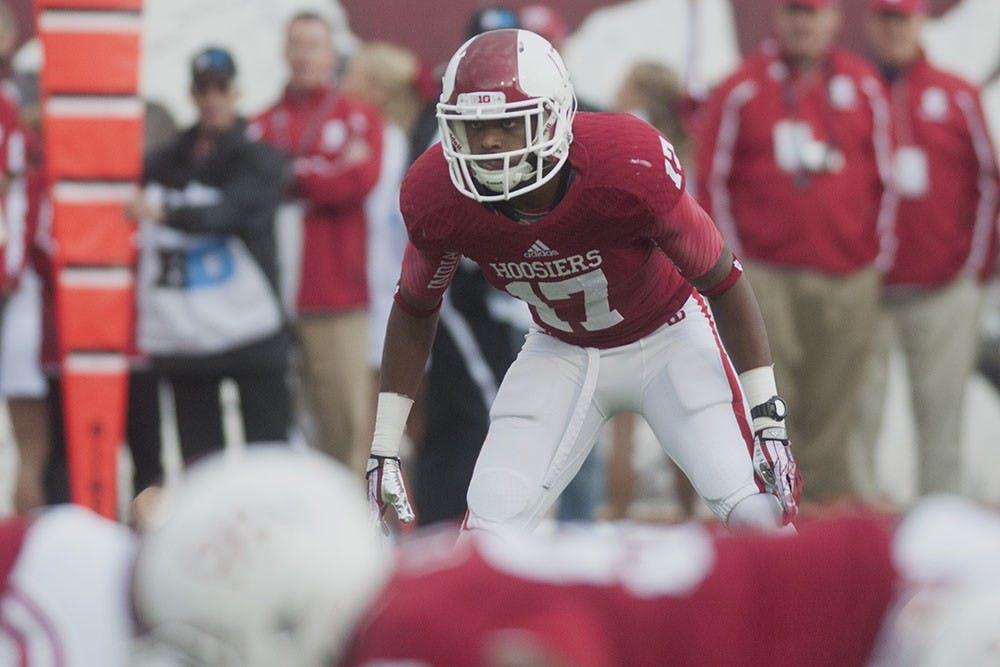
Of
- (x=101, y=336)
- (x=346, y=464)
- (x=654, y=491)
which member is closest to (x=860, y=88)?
(x=654, y=491)

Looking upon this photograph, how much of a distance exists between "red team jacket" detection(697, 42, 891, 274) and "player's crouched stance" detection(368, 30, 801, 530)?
201 centimetres

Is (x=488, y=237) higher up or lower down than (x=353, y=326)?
higher up

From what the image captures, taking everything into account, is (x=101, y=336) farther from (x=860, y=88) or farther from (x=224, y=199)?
(x=860, y=88)

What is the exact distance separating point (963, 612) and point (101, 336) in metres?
3.77

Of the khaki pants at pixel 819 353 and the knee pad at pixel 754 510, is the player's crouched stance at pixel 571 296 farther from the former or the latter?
the khaki pants at pixel 819 353

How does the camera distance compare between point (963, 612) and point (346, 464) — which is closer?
point (963, 612)

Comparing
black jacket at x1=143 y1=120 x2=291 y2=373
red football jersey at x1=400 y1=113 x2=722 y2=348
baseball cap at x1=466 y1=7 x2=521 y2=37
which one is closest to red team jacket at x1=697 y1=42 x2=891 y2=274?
baseball cap at x1=466 y1=7 x2=521 y2=37

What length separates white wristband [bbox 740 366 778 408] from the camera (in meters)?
4.19

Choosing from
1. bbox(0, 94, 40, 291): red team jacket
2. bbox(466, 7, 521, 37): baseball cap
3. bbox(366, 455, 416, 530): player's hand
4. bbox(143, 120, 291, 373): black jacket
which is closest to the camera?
bbox(366, 455, 416, 530): player's hand

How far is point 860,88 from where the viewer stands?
6457 millimetres

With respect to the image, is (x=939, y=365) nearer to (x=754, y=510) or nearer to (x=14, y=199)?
(x=754, y=510)

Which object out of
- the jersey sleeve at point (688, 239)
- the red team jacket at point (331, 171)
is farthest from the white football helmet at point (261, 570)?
the red team jacket at point (331, 171)

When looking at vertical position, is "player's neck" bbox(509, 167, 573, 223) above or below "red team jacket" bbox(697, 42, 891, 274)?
above

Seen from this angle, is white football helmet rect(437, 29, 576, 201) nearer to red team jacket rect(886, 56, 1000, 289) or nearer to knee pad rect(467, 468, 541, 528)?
knee pad rect(467, 468, 541, 528)
